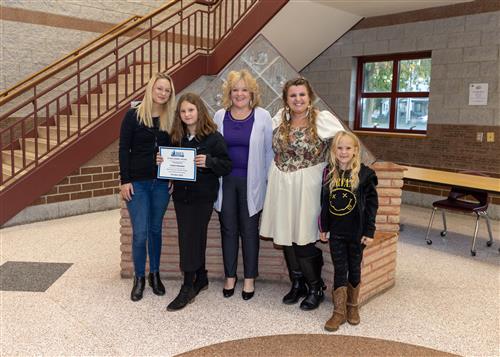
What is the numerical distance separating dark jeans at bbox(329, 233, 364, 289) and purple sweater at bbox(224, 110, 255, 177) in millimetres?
703

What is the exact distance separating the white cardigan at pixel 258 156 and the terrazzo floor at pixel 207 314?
0.71 metres

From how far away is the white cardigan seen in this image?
2.79 metres

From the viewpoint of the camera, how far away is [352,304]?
9.01 ft

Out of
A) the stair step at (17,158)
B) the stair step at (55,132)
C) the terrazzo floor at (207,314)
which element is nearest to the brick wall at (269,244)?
the terrazzo floor at (207,314)

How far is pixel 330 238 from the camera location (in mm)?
2674

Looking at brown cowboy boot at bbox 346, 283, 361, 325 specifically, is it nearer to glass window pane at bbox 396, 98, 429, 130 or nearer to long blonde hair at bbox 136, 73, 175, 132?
long blonde hair at bbox 136, 73, 175, 132

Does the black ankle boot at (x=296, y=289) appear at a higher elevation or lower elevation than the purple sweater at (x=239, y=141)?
lower

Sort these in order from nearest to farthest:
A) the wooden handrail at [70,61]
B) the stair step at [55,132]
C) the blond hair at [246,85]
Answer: the blond hair at [246,85], the wooden handrail at [70,61], the stair step at [55,132]

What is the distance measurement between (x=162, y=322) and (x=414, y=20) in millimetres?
5872

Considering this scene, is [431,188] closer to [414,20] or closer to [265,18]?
[414,20]

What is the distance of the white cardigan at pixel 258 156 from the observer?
2.79 m

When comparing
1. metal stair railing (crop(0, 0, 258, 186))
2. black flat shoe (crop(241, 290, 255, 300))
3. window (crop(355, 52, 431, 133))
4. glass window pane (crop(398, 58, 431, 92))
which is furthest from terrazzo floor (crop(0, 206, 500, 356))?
glass window pane (crop(398, 58, 431, 92))

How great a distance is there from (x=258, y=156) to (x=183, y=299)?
3.42 ft

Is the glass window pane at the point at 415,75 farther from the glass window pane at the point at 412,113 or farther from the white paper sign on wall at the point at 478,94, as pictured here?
the white paper sign on wall at the point at 478,94
